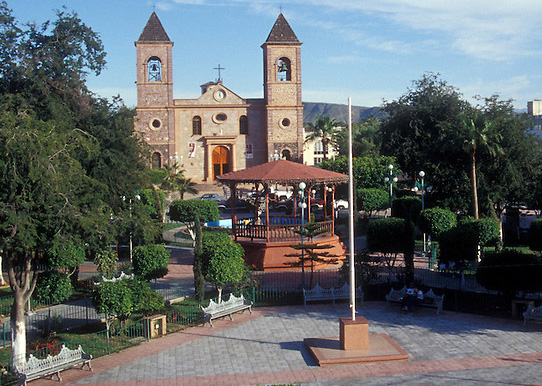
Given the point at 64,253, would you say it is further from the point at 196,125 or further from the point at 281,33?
the point at 281,33

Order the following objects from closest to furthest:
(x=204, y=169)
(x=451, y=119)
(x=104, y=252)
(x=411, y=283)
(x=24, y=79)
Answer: (x=411, y=283), (x=104, y=252), (x=24, y=79), (x=451, y=119), (x=204, y=169)

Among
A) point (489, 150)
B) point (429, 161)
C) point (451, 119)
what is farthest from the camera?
point (451, 119)

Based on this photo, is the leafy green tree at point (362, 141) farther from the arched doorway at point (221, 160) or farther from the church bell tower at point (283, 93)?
the arched doorway at point (221, 160)

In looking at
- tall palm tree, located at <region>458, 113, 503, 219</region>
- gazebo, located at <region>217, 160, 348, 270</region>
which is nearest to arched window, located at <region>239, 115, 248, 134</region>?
tall palm tree, located at <region>458, 113, 503, 219</region>

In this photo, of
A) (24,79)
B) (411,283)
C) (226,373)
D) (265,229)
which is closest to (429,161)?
(265,229)

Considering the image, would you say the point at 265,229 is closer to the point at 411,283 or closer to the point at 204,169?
the point at 411,283

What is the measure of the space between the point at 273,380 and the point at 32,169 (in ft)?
21.2

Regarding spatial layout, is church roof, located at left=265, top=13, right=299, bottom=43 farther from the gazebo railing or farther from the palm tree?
the gazebo railing

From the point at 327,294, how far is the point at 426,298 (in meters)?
2.90

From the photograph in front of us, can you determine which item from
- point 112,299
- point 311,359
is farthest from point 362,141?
point 311,359

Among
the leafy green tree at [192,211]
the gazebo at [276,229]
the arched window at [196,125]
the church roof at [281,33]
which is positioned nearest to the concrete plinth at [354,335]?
the gazebo at [276,229]

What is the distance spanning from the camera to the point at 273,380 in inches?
472

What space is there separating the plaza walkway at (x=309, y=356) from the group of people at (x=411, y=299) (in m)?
0.27

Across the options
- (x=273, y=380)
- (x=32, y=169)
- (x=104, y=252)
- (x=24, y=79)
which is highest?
(x=24, y=79)
